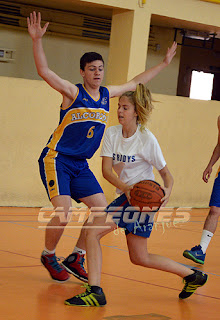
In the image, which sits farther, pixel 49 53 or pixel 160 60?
pixel 160 60

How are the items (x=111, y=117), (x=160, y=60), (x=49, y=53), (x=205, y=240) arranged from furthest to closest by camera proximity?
(x=160, y=60), (x=49, y=53), (x=111, y=117), (x=205, y=240)

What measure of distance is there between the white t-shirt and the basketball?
19 cm

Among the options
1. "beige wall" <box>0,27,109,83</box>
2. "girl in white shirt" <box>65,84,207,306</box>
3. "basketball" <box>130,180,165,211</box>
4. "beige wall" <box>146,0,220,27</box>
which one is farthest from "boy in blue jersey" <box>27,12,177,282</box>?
"beige wall" <box>0,27,109,83</box>

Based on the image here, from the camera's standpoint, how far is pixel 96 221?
450cm

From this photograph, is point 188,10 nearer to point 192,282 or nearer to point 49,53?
point 49,53

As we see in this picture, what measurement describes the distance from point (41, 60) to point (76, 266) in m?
1.72

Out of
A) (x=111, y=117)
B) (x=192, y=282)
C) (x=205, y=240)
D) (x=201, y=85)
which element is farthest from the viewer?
(x=201, y=85)

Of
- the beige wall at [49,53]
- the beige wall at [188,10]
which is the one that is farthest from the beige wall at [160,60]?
the beige wall at [188,10]

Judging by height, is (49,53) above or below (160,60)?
below

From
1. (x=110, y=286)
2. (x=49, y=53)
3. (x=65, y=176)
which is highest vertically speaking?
(x=49, y=53)

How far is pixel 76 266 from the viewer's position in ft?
17.1

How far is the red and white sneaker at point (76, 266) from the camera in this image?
17.0 ft

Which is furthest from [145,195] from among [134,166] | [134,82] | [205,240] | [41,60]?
[205,240]

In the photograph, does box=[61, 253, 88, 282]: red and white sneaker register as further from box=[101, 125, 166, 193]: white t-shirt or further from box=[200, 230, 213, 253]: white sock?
box=[200, 230, 213, 253]: white sock
